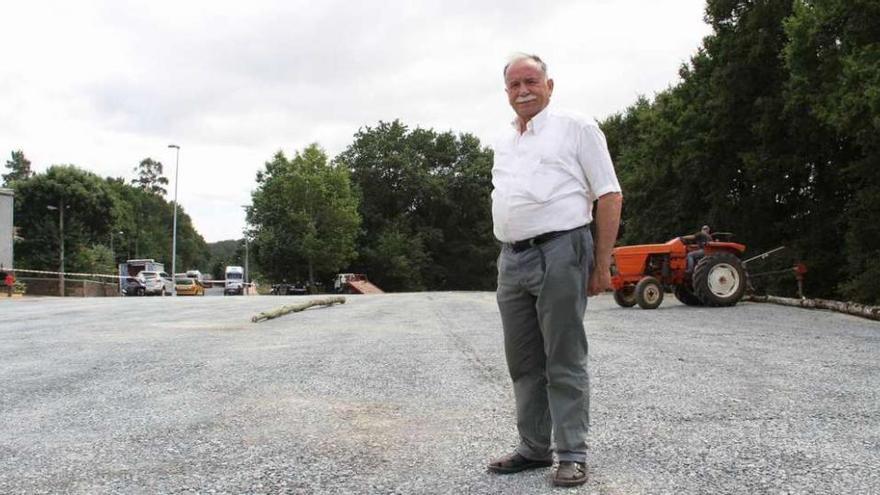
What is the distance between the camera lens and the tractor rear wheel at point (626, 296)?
13.9 metres

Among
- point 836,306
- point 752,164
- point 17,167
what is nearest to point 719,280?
point 836,306

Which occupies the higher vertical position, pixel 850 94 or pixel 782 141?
pixel 782 141

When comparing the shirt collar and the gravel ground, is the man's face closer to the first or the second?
the shirt collar

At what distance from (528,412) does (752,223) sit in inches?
899

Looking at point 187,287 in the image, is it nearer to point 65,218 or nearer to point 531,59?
point 65,218

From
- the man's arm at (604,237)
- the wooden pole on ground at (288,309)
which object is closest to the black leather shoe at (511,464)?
the man's arm at (604,237)

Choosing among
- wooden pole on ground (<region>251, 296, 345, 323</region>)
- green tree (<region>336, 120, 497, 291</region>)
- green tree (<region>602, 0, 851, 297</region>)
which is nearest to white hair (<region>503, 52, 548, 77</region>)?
wooden pole on ground (<region>251, 296, 345, 323</region>)

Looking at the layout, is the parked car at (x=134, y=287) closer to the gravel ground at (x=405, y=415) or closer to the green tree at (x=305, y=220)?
the green tree at (x=305, y=220)

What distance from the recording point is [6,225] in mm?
37062

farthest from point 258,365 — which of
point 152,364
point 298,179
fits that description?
point 298,179

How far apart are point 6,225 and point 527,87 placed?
4129cm

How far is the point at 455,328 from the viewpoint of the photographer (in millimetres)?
9648

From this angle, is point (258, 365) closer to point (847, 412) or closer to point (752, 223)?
point (847, 412)

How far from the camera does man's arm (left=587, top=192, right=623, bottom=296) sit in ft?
9.91
